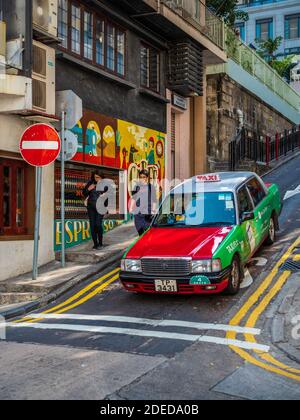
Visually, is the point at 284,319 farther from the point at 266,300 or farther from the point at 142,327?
the point at 142,327

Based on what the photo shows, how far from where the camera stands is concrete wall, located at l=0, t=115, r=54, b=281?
11.0m

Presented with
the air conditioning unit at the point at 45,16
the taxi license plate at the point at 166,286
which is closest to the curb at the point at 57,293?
the taxi license plate at the point at 166,286

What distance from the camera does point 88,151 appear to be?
13789 millimetres

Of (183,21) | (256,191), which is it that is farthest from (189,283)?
(183,21)

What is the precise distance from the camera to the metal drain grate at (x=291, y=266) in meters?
9.92

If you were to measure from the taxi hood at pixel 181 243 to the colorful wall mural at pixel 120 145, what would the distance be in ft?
15.9

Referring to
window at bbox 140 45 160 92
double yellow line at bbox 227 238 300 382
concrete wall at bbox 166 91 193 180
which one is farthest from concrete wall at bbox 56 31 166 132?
double yellow line at bbox 227 238 300 382

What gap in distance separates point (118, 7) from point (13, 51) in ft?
17.5

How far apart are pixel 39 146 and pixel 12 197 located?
1.82 meters

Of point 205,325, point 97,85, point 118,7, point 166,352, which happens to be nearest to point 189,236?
point 205,325

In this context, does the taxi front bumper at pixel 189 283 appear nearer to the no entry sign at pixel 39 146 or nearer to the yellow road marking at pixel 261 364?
the yellow road marking at pixel 261 364

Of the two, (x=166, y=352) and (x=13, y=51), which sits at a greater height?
(x=13, y=51)

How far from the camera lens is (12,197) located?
1166 centimetres

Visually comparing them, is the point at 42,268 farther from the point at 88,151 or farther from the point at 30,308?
the point at 88,151
